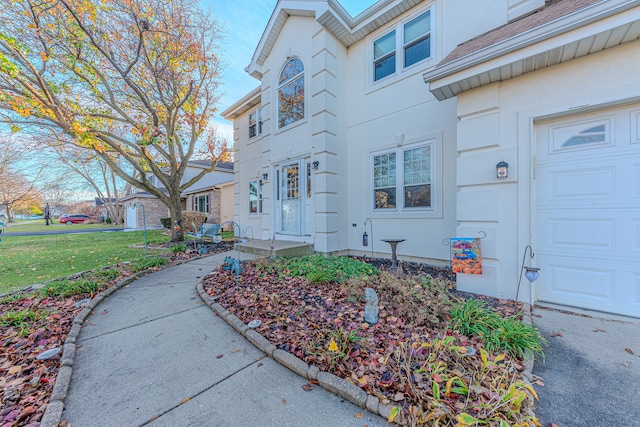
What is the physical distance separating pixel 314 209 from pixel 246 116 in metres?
6.85

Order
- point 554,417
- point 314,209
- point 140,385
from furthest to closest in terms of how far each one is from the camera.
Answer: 1. point 314,209
2. point 140,385
3. point 554,417

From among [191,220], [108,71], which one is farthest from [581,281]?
[191,220]

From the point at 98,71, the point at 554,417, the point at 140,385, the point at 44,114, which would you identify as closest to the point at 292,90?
the point at 98,71

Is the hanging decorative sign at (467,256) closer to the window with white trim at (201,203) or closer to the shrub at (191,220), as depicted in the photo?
the shrub at (191,220)

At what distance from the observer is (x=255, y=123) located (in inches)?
424

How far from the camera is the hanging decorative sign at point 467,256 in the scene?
13.0ft

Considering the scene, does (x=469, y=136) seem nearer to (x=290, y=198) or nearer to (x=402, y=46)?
(x=402, y=46)

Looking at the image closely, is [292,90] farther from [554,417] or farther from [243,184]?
[554,417]

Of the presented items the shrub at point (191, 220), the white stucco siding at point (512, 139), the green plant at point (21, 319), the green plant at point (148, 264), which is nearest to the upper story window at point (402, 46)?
the white stucco siding at point (512, 139)

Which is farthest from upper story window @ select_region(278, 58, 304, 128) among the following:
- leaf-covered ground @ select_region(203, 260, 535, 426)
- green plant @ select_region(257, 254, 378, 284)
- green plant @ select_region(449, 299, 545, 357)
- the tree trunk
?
green plant @ select_region(449, 299, 545, 357)

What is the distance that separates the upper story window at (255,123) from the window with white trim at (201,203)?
921cm

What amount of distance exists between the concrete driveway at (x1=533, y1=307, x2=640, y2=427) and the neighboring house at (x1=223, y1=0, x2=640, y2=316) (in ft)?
1.80

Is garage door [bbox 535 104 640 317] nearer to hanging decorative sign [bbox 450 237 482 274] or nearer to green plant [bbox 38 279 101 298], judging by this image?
hanging decorative sign [bbox 450 237 482 274]

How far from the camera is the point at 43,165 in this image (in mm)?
15680
